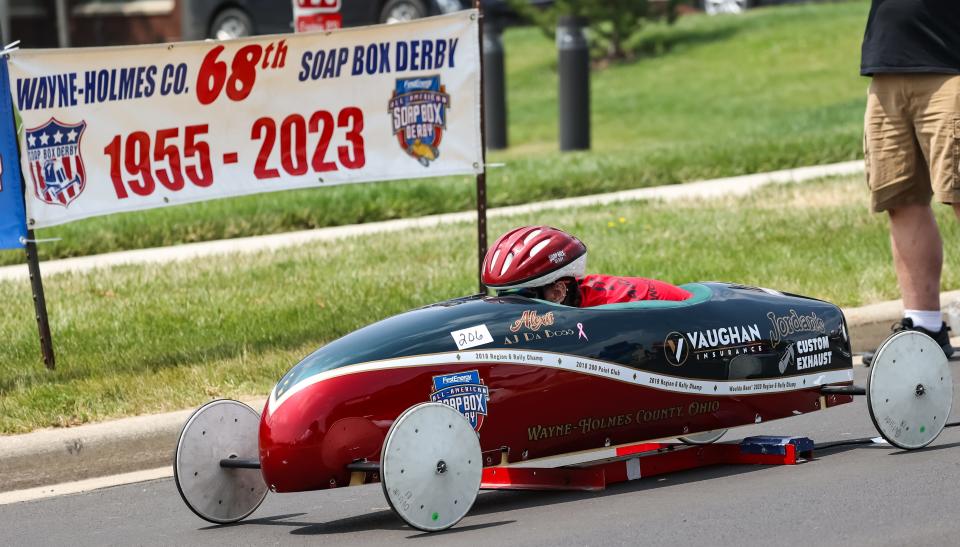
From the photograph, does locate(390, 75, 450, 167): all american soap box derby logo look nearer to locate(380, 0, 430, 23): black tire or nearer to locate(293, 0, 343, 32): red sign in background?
locate(293, 0, 343, 32): red sign in background

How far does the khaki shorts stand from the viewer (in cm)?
764

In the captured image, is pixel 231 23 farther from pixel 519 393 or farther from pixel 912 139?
pixel 519 393

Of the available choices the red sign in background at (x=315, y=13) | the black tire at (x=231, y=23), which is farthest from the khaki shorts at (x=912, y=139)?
the black tire at (x=231, y=23)

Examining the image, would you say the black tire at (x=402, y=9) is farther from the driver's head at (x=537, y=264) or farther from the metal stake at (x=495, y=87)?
the driver's head at (x=537, y=264)

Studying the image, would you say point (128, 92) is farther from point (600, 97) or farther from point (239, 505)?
point (600, 97)

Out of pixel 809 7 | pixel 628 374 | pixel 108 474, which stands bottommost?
pixel 108 474

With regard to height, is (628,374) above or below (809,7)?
below

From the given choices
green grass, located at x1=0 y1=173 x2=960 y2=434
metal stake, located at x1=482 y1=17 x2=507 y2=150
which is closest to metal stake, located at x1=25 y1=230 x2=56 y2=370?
green grass, located at x1=0 y1=173 x2=960 y2=434

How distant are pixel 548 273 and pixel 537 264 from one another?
0.05 m

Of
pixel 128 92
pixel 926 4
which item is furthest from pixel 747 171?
pixel 128 92

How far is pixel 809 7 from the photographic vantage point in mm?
26047

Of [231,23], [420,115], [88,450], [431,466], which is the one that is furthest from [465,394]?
[231,23]

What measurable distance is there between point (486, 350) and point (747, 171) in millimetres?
8701

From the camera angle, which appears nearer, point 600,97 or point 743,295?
point 743,295
